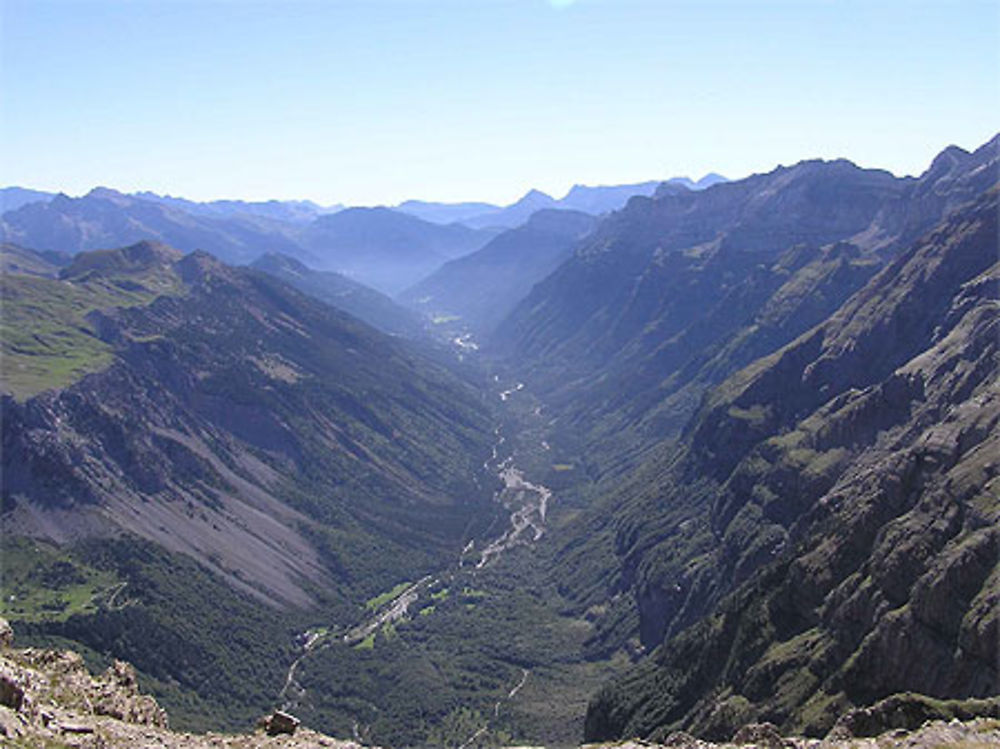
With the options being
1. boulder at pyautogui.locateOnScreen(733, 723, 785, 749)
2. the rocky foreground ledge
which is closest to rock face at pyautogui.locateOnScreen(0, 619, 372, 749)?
the rocky foreground ledge

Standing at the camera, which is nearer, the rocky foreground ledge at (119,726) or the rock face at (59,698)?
the rock face at (59,698)

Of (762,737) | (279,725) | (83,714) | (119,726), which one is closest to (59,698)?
(83,714)

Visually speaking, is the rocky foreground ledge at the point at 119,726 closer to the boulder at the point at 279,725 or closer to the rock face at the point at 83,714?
the rock face at the point at 83,714

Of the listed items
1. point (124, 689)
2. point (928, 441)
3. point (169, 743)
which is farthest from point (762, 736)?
point (928, 441)

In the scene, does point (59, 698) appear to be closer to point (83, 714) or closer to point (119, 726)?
point (83, 714)

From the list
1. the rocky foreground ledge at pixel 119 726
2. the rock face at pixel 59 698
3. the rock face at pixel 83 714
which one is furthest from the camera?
the rocky foreground ledge at pixel 119 726

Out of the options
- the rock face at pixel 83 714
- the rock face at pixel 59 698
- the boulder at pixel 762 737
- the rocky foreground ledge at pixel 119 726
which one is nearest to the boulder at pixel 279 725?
the rock face at pixel 83 714

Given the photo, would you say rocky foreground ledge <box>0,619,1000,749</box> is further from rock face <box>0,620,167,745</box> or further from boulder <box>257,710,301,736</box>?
boulder <box>257,710,301,736</box>

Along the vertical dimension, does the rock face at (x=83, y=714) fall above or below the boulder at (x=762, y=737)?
above
